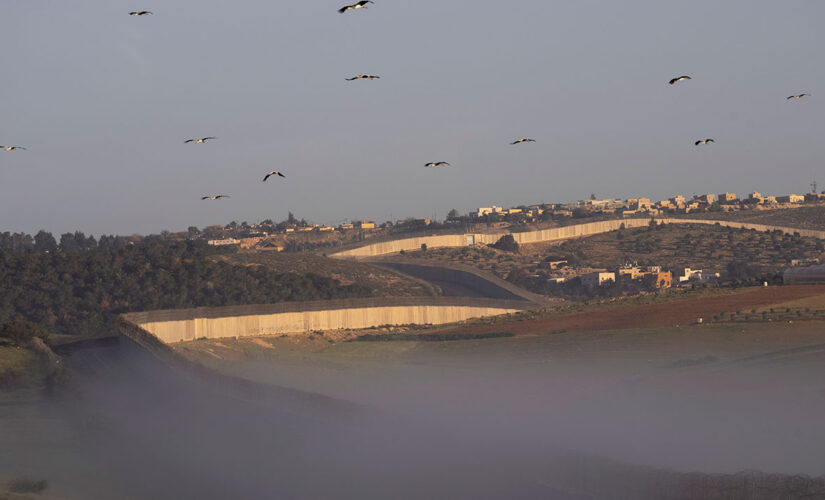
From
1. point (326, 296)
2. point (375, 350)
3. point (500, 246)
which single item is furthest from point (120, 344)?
point (500, 246)

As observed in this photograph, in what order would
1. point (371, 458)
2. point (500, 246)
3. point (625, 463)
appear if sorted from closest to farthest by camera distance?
point (625, 463)
point (371, 458)
point (500, 246)

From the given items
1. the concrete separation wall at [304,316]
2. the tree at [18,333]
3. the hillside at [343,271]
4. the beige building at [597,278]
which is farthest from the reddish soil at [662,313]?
the beige building at [597,278]

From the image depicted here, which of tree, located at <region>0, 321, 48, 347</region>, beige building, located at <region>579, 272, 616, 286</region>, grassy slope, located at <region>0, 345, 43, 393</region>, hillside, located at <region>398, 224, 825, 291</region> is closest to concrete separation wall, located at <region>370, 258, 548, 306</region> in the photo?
hillside, located at <region>398, 224, 825, 291</region>

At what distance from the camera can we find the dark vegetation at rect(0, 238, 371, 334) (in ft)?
294

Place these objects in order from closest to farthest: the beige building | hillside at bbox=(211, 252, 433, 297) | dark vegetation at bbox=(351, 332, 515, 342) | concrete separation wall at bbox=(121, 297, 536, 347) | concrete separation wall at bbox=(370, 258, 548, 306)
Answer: concrete separation wall at bbox=(121, 297, 536, 347), dark vegetation at bbox=(351, 332, 515, 342), concrete separation wall at bbox=(370, 258, 548, 306), hillside at bbox=(211, 252, 433, 297), the beige building

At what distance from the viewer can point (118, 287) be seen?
94.0 m

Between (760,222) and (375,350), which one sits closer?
(375,350)

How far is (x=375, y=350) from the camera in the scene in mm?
67875

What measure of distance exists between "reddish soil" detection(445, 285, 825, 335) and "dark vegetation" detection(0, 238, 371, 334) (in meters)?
28.4

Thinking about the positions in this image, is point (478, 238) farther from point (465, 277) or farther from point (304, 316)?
point (304, 316)

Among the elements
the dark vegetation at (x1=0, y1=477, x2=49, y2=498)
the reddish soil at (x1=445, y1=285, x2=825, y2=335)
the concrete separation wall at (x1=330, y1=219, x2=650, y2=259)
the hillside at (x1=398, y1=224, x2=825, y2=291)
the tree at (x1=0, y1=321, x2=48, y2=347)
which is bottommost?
the dark vegetation at (x1=0, y1=477, x2=49, y2=498)

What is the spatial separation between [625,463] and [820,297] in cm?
4418

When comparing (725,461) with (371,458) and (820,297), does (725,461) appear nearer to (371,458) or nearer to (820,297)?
(371,458)

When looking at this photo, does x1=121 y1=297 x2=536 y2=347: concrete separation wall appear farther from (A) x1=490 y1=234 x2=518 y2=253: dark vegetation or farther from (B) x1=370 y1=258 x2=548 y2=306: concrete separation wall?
(A) x1=490 y1=234 x2=518 y2=253: dark vegetation
